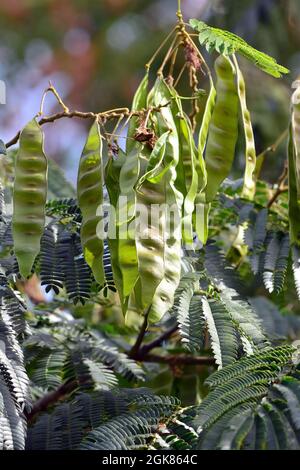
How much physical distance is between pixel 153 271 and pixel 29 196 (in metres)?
0.27

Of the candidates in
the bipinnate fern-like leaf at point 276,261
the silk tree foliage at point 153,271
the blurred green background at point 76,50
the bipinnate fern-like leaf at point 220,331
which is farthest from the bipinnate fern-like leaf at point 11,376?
the blurred green background at point 76,50

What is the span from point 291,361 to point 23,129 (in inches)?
24.2

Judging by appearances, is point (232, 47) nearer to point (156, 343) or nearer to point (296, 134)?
point (296, 134)

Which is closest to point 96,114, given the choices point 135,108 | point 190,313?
point 135,108

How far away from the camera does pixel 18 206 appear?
1.61 m

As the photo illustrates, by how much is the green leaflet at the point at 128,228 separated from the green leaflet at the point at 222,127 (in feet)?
0.96

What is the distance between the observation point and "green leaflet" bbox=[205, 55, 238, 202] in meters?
1.79

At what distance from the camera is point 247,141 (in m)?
1.93

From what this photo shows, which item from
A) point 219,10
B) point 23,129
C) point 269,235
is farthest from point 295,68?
point 23,129

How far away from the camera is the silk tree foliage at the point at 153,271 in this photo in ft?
4.85

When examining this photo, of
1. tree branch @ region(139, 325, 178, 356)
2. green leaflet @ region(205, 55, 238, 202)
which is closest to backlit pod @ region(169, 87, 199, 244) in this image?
green leaflet @ region(205, 55, 238, 202)

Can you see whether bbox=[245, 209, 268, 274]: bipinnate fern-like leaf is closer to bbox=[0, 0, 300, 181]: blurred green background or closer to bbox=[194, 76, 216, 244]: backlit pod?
bbox=[194, 76, 216, 244]: backlit pod

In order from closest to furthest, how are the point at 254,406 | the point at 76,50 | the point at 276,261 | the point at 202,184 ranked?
the point at 254,406 < the point at 202,184 < the point at 276,261 < the point at 76,50

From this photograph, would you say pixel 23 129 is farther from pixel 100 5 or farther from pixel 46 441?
pixel 100 5
